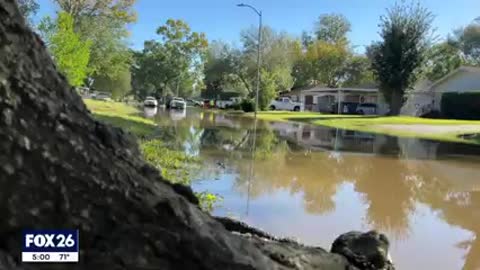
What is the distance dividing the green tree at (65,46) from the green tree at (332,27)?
249 feet

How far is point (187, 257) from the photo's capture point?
77.9 inches

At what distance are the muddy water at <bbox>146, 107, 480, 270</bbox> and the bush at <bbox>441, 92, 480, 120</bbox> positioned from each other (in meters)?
27.7

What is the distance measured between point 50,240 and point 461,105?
1890 inches

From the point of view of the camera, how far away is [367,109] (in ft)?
186

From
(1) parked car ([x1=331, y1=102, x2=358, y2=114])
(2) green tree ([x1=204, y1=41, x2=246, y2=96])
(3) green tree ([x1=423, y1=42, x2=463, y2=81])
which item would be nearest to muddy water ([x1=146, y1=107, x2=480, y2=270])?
(1) parked car ([x1=331, y1=102, x2=358, y2=114])

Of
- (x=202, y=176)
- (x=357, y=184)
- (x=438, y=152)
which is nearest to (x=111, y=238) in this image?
(x=202, y=176)

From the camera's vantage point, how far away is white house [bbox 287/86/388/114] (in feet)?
197

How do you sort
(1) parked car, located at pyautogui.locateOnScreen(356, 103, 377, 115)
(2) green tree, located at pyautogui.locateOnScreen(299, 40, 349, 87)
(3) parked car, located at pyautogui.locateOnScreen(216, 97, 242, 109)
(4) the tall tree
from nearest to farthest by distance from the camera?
(4) the tall tree
(1) parked car, located at pyautogui.locateOnScreen(356, 103, 377, 115)
(3) parked car, located at pyautogui.locateOnScreen(216, 97, 242, 109)
(2) green tree, located at pyautogui.locateOnScreen(299, 40, 349, 87)

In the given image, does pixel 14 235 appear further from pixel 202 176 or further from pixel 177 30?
pixel 177 30

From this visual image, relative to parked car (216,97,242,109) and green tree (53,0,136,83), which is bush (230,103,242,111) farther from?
green tree (53,0,136,83)

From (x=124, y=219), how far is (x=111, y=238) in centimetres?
8

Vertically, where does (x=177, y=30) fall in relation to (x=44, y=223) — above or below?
above

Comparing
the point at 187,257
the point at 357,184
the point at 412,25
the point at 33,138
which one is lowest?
the point at 357,184

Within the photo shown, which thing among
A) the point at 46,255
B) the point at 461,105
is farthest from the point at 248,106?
the point at 46,255
